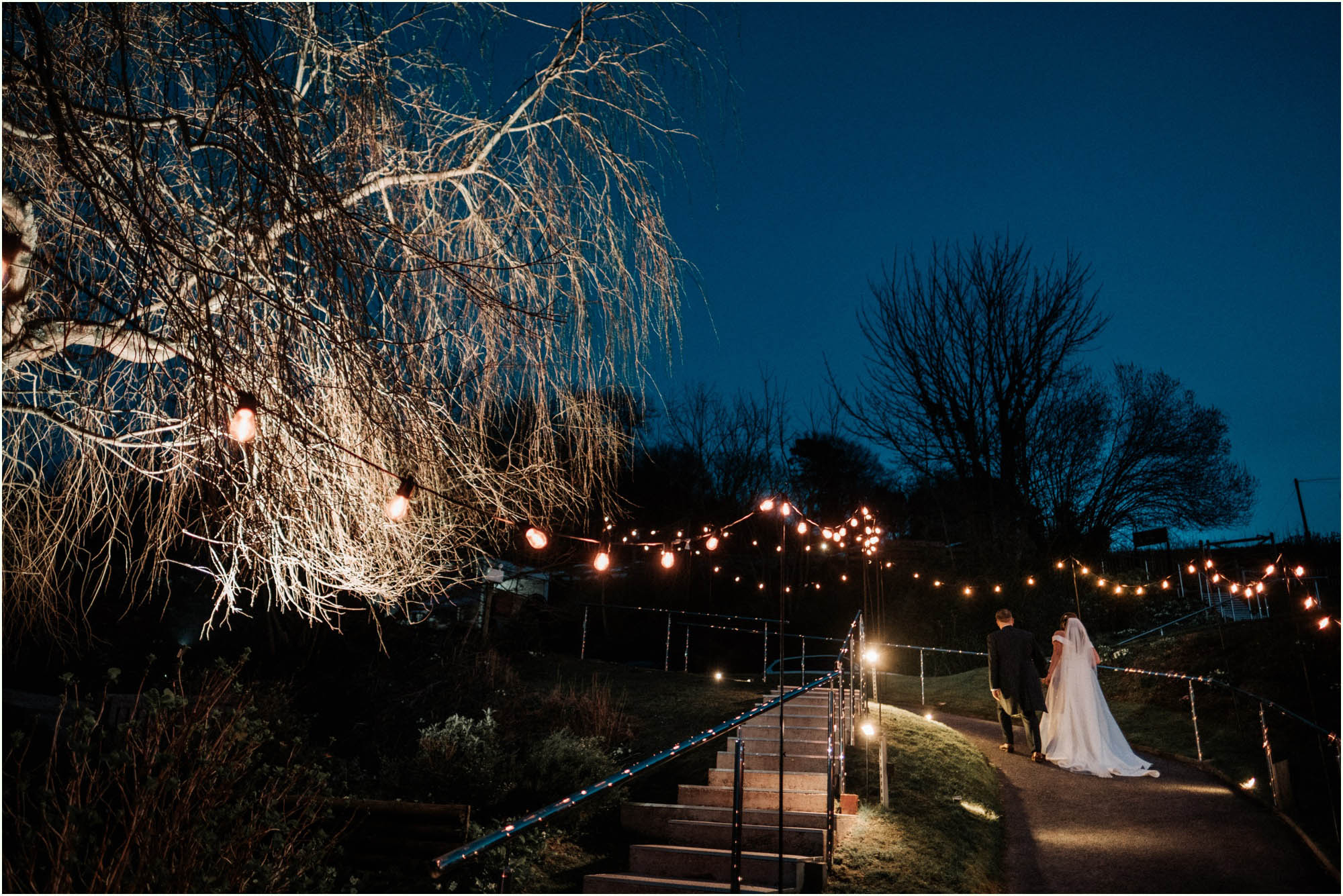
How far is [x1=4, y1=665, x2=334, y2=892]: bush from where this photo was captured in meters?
3.98

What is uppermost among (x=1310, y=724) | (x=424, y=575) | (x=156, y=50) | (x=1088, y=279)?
(x=1088, y=279)

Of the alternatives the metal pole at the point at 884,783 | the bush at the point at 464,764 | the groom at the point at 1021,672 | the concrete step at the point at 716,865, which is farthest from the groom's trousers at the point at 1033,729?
the bush at the point at 464,764

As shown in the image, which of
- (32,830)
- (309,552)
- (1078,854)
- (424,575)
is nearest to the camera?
(32,830)

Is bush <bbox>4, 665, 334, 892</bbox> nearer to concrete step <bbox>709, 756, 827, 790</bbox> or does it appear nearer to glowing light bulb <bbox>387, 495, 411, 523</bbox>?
glowing light bulb <bbox>387, 495, 411, 523</bbox>

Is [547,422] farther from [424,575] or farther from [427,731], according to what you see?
[427,731]

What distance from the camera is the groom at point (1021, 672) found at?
8641 mm

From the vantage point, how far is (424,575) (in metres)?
5.35

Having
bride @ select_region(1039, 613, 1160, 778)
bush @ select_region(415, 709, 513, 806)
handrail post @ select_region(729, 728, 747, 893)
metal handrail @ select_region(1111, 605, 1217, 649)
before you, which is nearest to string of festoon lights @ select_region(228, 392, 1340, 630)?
metal handrail @ select_region(1111, 605, 1217, 649)

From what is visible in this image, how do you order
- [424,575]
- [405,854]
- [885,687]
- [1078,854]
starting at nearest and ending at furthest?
[424,575]
[1078,854]
[405,854]
[885,687]

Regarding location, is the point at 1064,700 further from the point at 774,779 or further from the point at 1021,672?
the point at 774,779

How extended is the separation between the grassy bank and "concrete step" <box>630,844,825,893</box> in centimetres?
24

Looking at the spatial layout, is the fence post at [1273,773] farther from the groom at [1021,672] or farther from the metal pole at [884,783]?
the metal pole at [884,783]

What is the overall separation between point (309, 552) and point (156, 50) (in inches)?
108

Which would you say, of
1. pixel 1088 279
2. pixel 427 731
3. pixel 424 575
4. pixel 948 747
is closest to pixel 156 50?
pixel 424 575
